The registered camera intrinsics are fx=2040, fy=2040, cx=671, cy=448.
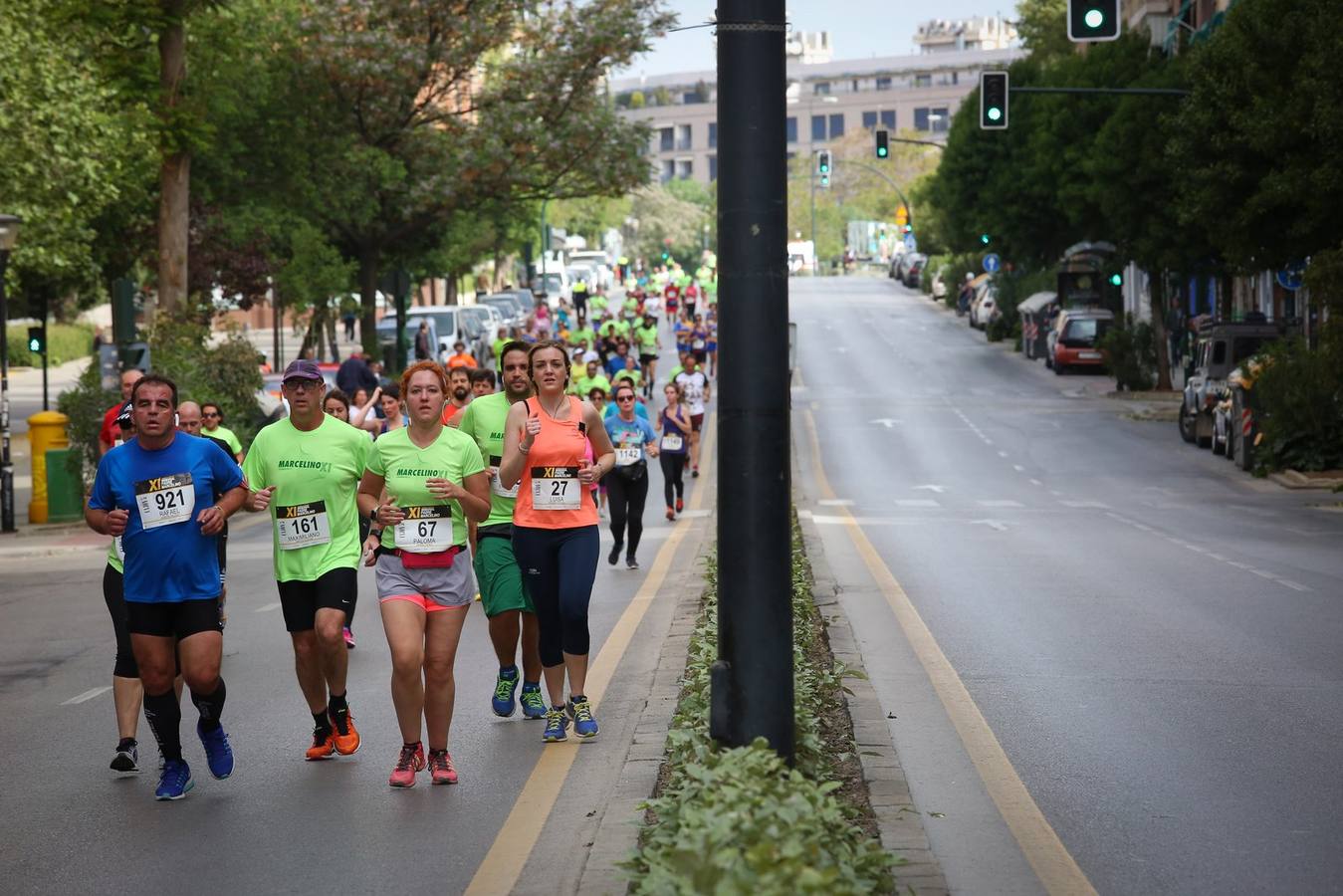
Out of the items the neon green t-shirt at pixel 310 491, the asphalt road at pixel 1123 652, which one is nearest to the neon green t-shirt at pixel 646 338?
the asphalt road at pixel 1123 652

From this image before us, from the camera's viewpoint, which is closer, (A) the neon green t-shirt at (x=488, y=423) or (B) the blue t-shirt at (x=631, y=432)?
(A) the neon green t-shirt at (x=488, y=423)

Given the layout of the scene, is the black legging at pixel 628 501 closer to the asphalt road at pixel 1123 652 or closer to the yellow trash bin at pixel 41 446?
the asphalt road at pixel 1123 652

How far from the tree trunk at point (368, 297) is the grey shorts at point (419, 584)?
36.0 meters

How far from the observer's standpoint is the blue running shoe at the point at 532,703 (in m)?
9.88

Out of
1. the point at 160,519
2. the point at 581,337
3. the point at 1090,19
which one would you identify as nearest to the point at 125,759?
the point at 160,519

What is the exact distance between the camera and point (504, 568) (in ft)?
31.4

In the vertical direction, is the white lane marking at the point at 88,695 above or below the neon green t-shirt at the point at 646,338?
below

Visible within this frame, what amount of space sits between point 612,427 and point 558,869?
38.6 ft

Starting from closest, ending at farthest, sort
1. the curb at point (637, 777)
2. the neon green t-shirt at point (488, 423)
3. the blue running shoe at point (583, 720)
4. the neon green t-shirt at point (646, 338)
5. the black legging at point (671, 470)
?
1. the curb at point (637, 777)
2. the blue running shoe at point (583, 720)
3. the neon green t-shirt at point (488, 423)
4. the black legging at point (671, 470)
5. the neon green t-shirt at point (646, 338)

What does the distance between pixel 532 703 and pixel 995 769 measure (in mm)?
2416

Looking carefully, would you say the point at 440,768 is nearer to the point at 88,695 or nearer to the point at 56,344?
the point at 88,695

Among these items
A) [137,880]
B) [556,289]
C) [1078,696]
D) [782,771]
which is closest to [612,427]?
[1078,696]

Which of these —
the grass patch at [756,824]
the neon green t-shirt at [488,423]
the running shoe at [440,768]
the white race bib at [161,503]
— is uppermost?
the neon green t-shirt at [488,423]

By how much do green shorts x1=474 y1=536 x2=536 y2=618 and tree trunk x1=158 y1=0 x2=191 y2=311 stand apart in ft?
74.5
